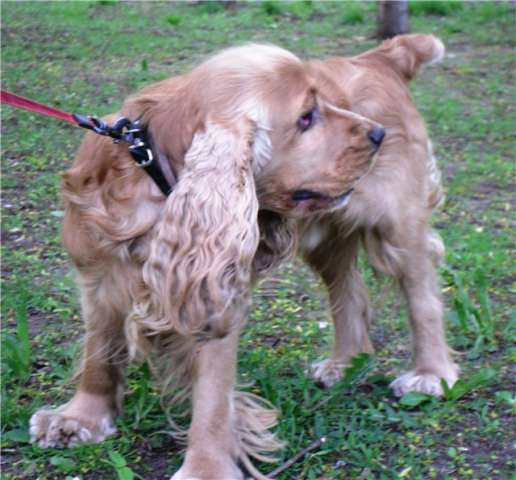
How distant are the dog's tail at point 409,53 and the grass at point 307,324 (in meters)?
0.85

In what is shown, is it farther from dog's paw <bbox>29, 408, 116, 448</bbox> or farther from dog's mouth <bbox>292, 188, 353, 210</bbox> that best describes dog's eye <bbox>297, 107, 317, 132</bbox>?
dog's paw <bbox>29, 408, 116, 448</bbox>

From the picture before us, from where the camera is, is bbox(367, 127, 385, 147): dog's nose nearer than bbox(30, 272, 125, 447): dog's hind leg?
Yes

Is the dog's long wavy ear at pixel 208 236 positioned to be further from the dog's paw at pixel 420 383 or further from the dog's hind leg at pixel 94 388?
the dog's paw at pixel 420 383

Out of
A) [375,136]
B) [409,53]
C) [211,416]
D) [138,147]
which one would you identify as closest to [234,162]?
[138,147]

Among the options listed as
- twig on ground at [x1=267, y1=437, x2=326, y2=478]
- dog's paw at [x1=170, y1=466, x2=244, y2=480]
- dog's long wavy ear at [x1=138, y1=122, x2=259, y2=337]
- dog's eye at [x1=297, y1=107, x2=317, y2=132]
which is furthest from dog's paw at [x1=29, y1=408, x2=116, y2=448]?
dog's eye at [x1=297, y1=107, x2=317, y2=132]

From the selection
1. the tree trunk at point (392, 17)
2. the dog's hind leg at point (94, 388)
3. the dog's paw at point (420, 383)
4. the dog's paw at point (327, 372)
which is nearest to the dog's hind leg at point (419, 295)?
the dog's paw at point (420, 383)

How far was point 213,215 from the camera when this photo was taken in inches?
101

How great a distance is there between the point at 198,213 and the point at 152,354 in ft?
2.12

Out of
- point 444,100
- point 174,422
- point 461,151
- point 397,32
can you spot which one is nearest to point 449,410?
point 174,422

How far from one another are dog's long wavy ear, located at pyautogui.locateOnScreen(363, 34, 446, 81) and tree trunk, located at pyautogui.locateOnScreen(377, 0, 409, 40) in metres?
4.76

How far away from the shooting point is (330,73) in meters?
3.31

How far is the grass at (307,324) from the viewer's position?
3055mm

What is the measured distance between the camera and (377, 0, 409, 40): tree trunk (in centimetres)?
839

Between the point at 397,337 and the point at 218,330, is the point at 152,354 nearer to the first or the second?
the point at 218,330
